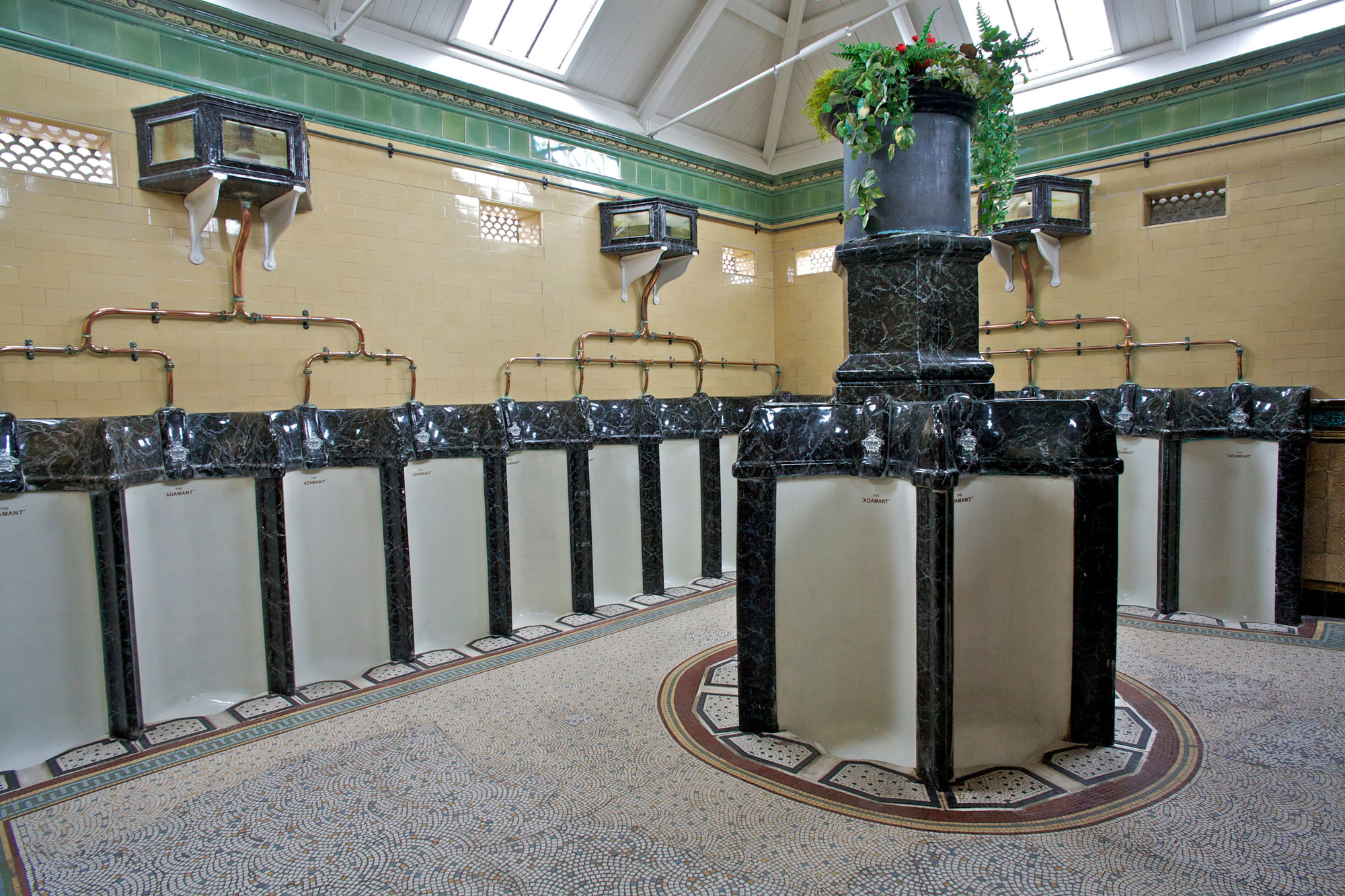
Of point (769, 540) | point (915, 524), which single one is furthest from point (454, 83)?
point (915, 524)

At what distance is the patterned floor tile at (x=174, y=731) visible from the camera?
3904 mm

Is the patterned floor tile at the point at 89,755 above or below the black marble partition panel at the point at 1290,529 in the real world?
below

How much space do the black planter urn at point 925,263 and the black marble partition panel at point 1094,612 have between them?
73cm

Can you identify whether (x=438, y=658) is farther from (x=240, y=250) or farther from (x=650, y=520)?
(x=240, y=250)

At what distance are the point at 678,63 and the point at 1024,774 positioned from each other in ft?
21.0

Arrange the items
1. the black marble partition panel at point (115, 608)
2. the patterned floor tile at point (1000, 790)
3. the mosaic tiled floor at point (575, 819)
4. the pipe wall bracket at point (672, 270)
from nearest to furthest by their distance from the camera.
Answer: the mosaic tiled floor at point (575, 819) < the patterned floor tile at point (1000, 790) < the black marble partition panel at point (115, 608) < the pipe wall bracket at point (672, 270)

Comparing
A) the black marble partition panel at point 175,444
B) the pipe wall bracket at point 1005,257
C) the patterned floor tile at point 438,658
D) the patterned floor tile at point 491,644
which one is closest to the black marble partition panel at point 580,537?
the patterned floor tile at point 491,644

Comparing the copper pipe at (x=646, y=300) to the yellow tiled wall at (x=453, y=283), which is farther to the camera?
the copper pipe at (x=646, y=300)

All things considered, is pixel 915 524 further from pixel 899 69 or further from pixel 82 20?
pixel 82 20

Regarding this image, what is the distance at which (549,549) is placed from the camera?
6.00 m

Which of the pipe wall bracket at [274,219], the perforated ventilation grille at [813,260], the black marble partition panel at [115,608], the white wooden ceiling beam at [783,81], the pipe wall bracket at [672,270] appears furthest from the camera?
the perforated ventilation grille at [813,260]

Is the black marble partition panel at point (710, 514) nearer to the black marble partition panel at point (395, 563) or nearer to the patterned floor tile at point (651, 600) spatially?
the patterned floor tile at point (651, 600)

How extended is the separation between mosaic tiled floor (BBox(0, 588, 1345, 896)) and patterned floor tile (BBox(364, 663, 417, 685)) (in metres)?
0.40

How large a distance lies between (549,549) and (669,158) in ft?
13.8
